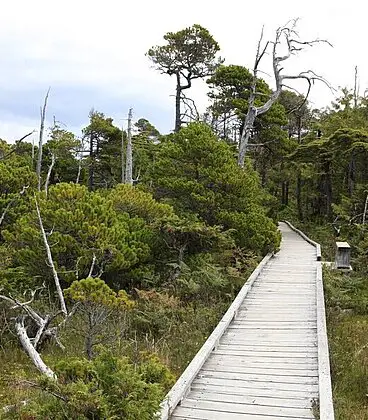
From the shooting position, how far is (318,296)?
9.20m

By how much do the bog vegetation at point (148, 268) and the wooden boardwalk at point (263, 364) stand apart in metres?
0.44

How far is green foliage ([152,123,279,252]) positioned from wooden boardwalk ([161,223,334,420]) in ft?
10.8

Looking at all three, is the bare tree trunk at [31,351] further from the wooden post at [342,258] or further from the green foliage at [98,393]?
the wooden post at [342,258]

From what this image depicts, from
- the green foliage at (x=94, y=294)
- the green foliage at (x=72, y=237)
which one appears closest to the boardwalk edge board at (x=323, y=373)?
the green foliage at (x=94, y=294)

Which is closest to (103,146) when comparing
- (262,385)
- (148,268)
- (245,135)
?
(245,135)

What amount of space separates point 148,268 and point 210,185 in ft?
10.4

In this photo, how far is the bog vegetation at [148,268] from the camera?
14.1ft

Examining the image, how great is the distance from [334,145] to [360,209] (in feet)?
8.29

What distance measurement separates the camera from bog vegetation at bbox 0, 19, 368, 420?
4.31 m

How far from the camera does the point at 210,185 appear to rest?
14.0 metres

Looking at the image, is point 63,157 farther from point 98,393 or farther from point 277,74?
point 98,393

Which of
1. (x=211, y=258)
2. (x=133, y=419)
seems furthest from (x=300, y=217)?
(x=133, y=419)

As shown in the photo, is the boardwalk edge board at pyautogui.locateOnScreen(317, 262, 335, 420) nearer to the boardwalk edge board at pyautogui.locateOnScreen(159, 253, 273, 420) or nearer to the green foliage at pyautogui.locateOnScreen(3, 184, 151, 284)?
the boardwalk edge board at pyautogui.locateOnScreen(159, 253, 273, 420)

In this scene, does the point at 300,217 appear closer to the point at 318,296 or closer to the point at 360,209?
the point at 360,209
